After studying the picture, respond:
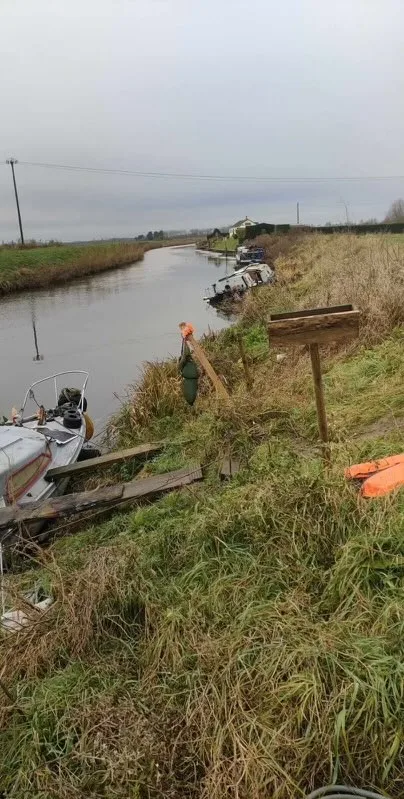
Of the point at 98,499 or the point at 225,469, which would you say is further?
the point at 98,499

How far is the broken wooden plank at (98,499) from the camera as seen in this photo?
5695 mm

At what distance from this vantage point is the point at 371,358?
7.85 metres

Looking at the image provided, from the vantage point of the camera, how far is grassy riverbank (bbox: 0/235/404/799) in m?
2.37

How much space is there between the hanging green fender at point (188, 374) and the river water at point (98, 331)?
329cm

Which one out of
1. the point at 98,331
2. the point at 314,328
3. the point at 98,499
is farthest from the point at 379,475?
the point at 98,331

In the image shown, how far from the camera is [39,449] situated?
7121mm

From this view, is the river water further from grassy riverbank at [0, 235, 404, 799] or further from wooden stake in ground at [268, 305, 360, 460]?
grassy riverbank at [0, 235, 404, 799]

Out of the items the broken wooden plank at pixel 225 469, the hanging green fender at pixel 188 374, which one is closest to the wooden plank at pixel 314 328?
the broken wooden plank at pixel 225 469

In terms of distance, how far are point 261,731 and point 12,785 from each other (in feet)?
4.18

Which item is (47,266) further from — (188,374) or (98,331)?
(188,374)

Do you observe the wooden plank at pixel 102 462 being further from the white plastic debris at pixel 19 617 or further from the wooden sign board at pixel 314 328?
the wooden sign board at pixel 314 328

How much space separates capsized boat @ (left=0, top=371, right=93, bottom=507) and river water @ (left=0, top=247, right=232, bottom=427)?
5.94ft

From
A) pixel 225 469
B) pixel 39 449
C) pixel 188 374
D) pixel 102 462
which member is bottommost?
pixel 102 462

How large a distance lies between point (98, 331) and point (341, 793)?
20064mm
